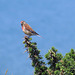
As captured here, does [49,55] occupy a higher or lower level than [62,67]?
higher

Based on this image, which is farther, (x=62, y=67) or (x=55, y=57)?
(x=55, y=57)

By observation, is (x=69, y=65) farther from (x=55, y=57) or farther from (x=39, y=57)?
(x=39, y=57)

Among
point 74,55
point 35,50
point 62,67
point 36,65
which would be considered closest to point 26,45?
point 35,50

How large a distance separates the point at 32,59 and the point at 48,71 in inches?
30.7

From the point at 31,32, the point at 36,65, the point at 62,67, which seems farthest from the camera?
the point at 31,32

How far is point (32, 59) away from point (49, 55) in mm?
701

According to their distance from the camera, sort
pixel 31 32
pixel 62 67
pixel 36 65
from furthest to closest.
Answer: pixel 31 32, pixel 36 65, pixel 62 67

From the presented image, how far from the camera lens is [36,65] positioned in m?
6.96

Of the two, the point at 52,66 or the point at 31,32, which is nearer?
→ the point at 52,66

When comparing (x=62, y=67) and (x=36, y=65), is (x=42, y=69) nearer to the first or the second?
(x=36, y=65)

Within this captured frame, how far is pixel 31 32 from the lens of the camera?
335 inches

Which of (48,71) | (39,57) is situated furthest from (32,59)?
(48,71)

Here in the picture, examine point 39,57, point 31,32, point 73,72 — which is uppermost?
point 31,32

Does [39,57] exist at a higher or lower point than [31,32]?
lower
